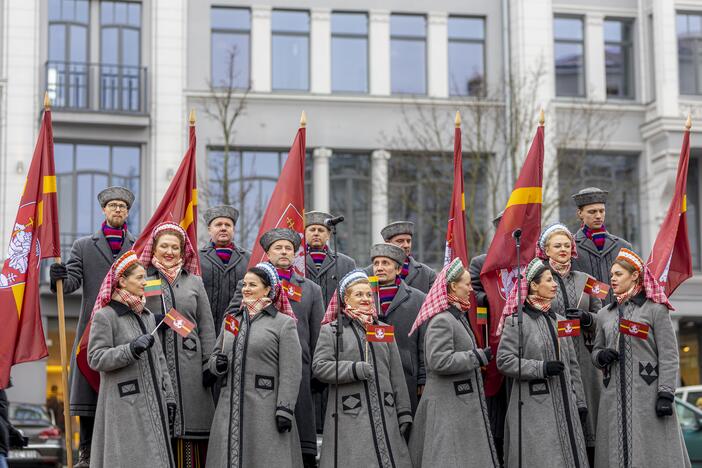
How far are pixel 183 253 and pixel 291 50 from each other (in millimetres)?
19644

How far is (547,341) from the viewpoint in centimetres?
973

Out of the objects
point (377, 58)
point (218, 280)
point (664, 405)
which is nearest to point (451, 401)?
point (664, 405)

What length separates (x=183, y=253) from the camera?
10.0 meters

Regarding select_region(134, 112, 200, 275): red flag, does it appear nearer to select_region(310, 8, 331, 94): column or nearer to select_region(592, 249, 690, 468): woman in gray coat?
select_region(592, 249, 690, 468): woman in gray coat

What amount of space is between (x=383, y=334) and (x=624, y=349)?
1.87 metres

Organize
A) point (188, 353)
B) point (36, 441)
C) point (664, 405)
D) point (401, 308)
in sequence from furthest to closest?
point (36, 441) < point (401, 308) < point (188, 353) < point (664, 405)

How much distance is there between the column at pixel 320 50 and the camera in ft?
95.5

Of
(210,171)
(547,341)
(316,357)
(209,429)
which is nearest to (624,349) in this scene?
(547,341)

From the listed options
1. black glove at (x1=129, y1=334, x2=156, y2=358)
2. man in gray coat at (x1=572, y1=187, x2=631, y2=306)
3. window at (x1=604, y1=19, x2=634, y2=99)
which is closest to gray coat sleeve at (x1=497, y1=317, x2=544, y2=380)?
man in gray coat at (x1=572, y1=187, x2=631, y2=306)

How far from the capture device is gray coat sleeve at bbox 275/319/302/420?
9.27m

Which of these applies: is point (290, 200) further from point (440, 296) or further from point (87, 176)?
point (87, 176)

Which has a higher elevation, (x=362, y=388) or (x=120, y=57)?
(x=120, y=57)

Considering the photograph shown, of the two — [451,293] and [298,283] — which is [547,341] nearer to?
[451,293]

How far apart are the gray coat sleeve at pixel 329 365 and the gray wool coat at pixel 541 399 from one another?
1137 millimetres
